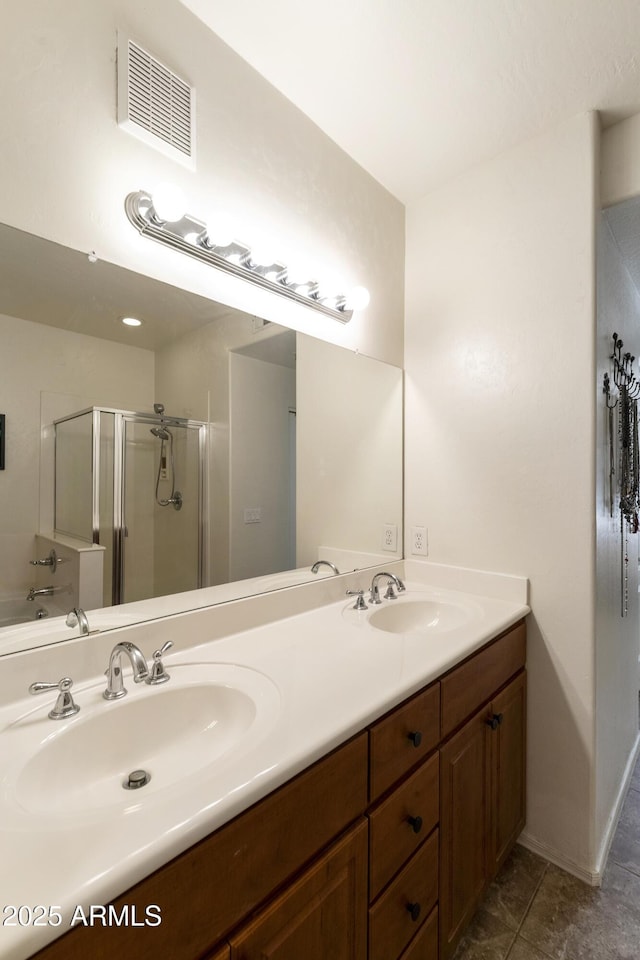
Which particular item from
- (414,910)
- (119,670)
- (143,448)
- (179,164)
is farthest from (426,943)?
(179,164)

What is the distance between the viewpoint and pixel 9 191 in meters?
0.90

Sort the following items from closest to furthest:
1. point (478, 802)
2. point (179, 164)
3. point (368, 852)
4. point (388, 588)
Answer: point (368, 852)
point (179, 164)
point (478, 802)
point (388, 588)

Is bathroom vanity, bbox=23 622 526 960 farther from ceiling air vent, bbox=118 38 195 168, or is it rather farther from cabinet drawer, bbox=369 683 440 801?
ceiling air vent, bbox=118 38 195 168

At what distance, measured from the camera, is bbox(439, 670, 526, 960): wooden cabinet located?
1143mm

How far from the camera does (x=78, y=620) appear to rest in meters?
1.02

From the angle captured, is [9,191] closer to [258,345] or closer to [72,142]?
[72,142]

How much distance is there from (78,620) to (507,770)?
140 centimetres

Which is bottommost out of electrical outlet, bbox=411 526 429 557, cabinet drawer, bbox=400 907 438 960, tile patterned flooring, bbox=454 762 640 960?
tile patterned flooring, bbox=454 762 640 960

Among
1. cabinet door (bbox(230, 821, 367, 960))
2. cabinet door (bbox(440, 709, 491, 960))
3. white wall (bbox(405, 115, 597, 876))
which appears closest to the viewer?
cabinet door (bbox(230, 821, 367, 960))

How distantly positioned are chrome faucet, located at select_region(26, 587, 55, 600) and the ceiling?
4.98 ft

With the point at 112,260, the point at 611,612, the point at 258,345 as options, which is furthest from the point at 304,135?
the point at 611,612

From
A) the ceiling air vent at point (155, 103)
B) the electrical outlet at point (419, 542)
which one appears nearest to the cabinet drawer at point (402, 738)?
the electrical outlet at point (419, 542)

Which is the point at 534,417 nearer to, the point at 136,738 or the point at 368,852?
the point at 368,852

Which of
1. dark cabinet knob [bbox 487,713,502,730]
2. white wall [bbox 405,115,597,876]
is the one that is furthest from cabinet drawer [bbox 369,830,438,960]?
white wall [bbox 405,115,597,876]
